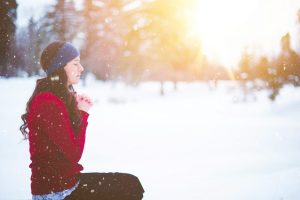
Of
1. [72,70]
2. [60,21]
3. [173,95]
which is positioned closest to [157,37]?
[173,95]

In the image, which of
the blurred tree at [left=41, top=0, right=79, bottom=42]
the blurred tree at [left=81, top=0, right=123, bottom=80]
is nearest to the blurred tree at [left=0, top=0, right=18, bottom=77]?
the blurred tree at [left=41, top=0, right=79, bottom=42]

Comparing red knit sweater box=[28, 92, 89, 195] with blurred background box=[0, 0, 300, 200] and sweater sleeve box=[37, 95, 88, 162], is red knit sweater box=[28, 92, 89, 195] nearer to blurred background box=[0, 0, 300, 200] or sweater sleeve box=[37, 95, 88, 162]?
sweater sleeve box=[37, 95, 88, 162]

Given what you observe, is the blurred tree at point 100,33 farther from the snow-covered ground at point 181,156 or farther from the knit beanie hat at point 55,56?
the knit beanie hat at point 55,56

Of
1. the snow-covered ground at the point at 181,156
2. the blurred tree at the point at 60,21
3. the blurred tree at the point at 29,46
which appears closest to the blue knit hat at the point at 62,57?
the snow-covered ground at the point at 181,156

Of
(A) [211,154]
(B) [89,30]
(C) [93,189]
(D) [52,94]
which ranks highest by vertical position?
(B) [89,30]

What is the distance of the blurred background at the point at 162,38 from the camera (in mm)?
14586

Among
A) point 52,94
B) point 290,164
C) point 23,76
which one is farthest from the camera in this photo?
point 23,76

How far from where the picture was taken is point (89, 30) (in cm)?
1931

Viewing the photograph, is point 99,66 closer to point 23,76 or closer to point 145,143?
point 23,76

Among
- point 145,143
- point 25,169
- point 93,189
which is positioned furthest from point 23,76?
point 93,189

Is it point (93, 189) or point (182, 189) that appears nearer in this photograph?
point (93, 189)

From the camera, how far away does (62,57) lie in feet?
7.70

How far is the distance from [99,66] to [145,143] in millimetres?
14289

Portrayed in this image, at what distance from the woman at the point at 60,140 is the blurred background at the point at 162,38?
987cm
